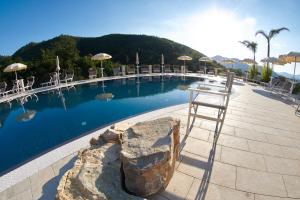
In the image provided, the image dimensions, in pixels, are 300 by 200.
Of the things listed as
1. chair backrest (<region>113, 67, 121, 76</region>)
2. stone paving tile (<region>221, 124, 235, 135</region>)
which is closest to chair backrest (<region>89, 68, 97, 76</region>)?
chair backrest (<region>113, 67, 121, 76</region>)

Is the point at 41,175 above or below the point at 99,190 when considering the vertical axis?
below

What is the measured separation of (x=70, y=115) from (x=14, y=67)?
6.23 m

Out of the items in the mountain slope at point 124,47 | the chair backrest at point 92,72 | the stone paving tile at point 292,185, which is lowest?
the stone paving tile at point 292,185

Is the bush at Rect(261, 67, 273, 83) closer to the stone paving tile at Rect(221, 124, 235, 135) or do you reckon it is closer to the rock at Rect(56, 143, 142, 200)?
the stone paving tile at Rect(221, 124, 235, 135)

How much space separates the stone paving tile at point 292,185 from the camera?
262 cm

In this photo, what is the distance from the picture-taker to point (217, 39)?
45.2 feet

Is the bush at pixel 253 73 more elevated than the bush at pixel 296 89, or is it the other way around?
the bush at pixel 253 73

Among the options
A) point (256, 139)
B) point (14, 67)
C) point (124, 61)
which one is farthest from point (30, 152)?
point (124, 61)

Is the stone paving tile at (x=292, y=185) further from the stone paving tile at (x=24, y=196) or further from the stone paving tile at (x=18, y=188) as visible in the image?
the stone paving tile at (x=18, y=188)

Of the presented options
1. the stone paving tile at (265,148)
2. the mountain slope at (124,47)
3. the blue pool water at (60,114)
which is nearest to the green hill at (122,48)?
the mountain slope at (124,47)

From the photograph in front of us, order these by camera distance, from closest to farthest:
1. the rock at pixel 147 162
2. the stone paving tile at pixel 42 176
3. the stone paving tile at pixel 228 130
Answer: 1. the rock at pixel 147 162
2. the stone paving tile at pixel 42 176
3. the stone paving tile at pixel 228 130

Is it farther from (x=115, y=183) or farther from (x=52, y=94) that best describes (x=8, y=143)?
(x=52, y=94)

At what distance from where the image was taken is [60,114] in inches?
304

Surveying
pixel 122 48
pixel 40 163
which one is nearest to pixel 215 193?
pixel 40 163
